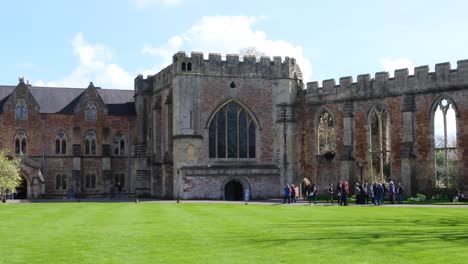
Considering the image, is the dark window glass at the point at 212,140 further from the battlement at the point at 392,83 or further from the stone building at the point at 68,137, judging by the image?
the stone building at the point at 68,137

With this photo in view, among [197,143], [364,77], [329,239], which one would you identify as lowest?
[329,239]

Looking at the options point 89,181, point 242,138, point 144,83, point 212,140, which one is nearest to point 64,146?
point 89,181

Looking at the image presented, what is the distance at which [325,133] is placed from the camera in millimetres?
52125

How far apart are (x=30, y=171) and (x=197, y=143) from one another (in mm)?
15658

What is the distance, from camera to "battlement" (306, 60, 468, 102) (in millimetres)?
42250

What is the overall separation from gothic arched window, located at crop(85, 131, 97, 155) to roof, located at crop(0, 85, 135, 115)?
8.08 ft

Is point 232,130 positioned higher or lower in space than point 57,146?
higher

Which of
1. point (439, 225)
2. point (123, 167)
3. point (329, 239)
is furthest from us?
point (123, 167)

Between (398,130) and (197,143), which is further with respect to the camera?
(197,143)

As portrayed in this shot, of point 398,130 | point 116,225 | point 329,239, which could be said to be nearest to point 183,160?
point 398,130

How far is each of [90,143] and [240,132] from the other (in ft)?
54.1

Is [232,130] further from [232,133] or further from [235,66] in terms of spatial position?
[235,66]

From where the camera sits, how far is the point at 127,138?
61281mm

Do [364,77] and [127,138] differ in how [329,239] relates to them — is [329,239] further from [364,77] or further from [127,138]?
[127,138]
